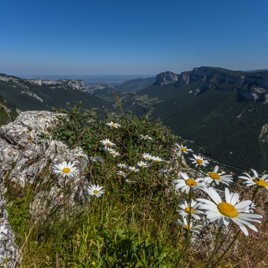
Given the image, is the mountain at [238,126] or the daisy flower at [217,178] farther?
the mountain at [238,126]

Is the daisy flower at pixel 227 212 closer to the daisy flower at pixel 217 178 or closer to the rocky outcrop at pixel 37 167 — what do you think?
the daisy flower at pixel 217 178

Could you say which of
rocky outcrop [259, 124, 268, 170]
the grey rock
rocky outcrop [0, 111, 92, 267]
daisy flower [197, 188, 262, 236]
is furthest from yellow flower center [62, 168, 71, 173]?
rocky outcrop [259, 124, 268, 170]

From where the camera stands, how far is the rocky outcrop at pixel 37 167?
7.96 ft

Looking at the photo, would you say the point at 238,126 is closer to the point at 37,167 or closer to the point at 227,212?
the point at 37,167

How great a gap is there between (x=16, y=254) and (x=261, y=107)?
203m

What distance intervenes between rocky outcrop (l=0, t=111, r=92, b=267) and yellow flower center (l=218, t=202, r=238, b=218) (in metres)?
1.73

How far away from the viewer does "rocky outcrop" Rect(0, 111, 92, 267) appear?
7.96 ft

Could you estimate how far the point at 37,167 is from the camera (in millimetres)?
3412

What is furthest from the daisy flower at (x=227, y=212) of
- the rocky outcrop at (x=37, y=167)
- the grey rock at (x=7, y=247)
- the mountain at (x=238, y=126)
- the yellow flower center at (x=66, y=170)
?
the mountain at (x=238, y=126)

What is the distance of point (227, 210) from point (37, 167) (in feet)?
10.6

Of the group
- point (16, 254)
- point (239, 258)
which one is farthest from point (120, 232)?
point (239, 258)

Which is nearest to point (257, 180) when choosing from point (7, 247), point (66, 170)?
point (66, 170)

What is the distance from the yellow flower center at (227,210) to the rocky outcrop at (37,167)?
1.73 meters

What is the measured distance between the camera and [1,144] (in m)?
5.20
